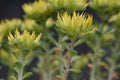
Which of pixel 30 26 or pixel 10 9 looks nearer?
pixel 30 26

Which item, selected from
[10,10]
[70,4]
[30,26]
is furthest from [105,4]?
[10,10]

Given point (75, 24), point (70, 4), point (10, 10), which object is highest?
point (10, 10)

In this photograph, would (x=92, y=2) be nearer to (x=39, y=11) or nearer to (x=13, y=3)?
(x=39, y=11)

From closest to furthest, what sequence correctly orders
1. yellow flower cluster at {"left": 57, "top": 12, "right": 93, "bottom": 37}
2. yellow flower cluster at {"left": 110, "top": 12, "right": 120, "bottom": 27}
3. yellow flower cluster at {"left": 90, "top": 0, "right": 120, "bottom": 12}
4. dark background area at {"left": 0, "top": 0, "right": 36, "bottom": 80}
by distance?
yellow flower cluster at {"left": 57, "top": 12, "right": 93, "bottom": 37} < yellow flower cluster at {"left": 90, "top": 0, "right": 120, "bottom": 12} < yellow flower cluster at {"left": 110, "top": 12, "right": 120, "bottom": 27} < dark background area at {"left": 0, "top": 0, "right": 36, "bottom": 80}

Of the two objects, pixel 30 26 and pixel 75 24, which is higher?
pixel 30 26

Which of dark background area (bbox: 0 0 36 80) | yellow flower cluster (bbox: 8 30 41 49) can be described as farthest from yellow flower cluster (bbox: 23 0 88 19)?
dark background area (bbox: 0 0 36 80)

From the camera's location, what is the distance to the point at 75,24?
909 millimetres

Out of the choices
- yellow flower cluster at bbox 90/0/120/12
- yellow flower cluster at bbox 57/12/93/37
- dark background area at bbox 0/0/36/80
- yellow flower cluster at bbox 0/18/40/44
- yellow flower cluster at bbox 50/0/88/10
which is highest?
dark background area at bbox 0/0/36/80

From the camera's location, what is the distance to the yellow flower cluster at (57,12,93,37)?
91 centimetres

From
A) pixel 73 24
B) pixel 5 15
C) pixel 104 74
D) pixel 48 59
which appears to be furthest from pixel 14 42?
pixel 5 15

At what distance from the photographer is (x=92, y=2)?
111 centimetres

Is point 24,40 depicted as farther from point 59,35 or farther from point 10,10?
point 10,10

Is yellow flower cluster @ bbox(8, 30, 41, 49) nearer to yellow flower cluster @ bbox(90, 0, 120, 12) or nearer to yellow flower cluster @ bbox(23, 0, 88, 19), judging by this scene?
Answer: yellow flower cluster @ bbox(23, 0, 88, 19)

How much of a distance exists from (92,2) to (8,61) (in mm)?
326
